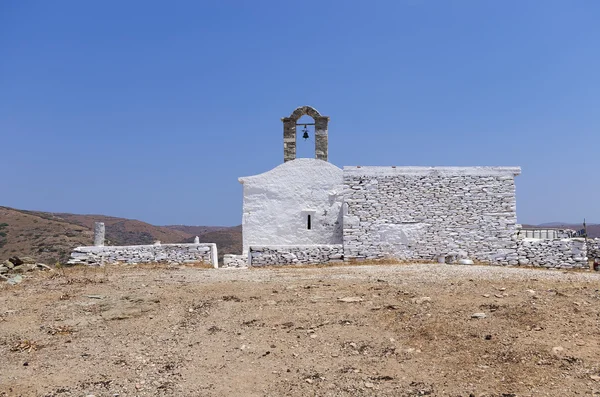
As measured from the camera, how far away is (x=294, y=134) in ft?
77.0

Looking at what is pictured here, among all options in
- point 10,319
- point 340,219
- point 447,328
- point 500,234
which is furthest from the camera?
point 340,219

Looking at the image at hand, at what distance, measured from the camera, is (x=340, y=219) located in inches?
903

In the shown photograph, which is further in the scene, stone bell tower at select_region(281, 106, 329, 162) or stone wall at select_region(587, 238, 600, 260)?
stone bell tower at select_region(281, 106, 329, 162)

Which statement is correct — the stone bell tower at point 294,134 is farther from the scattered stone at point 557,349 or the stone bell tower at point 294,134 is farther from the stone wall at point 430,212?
the scattered stone at point 557,349

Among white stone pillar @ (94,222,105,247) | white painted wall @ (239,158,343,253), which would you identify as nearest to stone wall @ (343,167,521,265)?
white painted wall @ (239,158,343,253)

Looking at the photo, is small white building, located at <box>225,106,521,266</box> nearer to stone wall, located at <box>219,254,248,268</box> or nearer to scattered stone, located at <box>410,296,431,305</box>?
stone wall, located at <box>219,254,248,268</box>

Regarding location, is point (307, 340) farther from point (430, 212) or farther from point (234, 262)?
point (430, 212)

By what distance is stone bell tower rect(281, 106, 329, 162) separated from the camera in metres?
23.4

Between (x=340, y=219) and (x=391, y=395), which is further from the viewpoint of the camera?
(x=340, y=219)

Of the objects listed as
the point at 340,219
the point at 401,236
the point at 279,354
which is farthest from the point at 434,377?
the point at 340,219

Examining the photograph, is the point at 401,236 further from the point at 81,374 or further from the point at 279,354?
the point at 81,374

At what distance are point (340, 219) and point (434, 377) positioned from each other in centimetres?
1587

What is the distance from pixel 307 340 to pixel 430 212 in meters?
13.6

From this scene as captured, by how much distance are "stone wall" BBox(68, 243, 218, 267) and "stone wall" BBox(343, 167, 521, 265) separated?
571 centimetres
